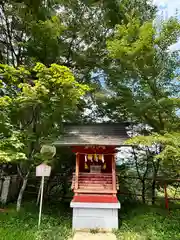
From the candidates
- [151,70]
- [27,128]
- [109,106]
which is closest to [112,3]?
[151,70]

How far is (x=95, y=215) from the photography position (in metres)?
6.84

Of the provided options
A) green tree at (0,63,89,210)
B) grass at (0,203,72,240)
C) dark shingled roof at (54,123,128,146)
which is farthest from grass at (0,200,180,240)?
dark shingled roof at (54,123,128,146)

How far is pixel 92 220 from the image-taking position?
6789 millimetres

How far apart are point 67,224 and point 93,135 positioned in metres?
3.26

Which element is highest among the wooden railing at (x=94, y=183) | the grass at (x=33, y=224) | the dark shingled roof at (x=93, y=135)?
the dark shingled roof at (x=93, y=135)

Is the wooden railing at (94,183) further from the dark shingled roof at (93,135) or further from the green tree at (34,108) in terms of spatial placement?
the green tree at (34,108)

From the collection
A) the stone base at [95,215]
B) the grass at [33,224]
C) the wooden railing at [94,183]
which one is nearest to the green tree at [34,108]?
the grass at [33,224]

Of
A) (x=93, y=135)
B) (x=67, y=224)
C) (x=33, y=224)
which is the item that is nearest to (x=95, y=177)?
(x=93, y=135)

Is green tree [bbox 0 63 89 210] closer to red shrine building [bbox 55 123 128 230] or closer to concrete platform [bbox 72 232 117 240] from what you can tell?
red shrine building [bbox 55 123 128 230]

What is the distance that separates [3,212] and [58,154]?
3163mm

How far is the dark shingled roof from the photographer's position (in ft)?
24.1

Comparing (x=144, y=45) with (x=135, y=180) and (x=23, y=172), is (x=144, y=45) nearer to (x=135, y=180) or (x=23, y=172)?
(x=135, y=180)

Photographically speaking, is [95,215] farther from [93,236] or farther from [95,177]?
[95,177]

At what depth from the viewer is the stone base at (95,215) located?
669 cm
